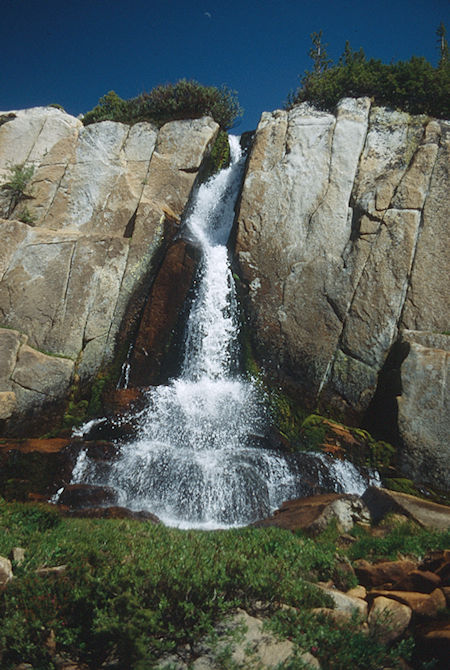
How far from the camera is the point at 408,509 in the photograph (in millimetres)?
7602

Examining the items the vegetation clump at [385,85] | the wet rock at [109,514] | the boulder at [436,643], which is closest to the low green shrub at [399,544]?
the boulder at [436,643]

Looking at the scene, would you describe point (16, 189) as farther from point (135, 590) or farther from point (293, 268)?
point (135, 590)

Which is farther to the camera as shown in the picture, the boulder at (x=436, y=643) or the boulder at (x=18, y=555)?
the boulder at (x=18, y=555)

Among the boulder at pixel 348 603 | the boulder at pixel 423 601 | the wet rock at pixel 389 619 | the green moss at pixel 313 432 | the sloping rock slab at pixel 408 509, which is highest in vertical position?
the green moss at pixel 313 432

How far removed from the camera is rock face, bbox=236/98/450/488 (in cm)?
1412

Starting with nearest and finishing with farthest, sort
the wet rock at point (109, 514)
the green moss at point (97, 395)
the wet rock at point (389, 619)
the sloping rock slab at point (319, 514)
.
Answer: the wet rock at point (389, 619) → the sloping rock slab at point (319, 514) → the wet rock at point (109, 514) → the green moss at point (97, 395)

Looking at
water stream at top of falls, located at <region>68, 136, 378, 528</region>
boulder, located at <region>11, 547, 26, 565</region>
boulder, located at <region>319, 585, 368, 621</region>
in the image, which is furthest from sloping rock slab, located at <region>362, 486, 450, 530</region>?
boulder, located at <region>11, 547, 26, 565</region>

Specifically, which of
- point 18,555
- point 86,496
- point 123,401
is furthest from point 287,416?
point 18,555

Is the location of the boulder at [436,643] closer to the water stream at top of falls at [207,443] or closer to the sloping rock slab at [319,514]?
the sloping rock slab at [319,514]

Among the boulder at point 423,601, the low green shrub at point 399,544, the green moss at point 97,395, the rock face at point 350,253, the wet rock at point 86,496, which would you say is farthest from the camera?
the rock face at point 350,253

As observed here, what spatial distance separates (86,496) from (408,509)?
6557 mm

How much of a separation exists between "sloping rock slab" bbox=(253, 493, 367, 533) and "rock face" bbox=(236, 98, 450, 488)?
4.93 metres

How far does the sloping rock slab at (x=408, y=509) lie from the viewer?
284 inches

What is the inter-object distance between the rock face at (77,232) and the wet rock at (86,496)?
4.59m
